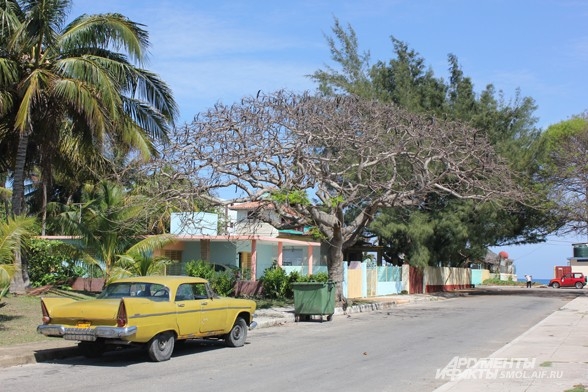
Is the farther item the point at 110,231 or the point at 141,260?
the point at 141,260

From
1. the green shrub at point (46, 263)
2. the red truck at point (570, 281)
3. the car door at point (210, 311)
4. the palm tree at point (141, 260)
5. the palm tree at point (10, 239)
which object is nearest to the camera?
the car door at point (210, 311)

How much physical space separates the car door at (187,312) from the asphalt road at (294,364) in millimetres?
533

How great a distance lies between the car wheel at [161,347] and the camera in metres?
11.7

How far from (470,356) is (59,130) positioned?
47.4 ft

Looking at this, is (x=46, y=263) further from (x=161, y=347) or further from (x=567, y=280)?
(x=567, y=280)

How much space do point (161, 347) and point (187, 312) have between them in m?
0.82

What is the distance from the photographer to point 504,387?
9180 millimetres

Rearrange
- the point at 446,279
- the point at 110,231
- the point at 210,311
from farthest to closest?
1. the point at 446,279
2. the point at 110,231
3. the point at 210,311

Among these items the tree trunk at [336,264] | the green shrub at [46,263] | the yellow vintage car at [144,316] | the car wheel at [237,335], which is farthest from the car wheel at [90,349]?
the tree trunk at [336,264]

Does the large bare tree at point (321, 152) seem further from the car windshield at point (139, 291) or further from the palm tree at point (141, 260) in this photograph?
the car windshield at point (139, 291)

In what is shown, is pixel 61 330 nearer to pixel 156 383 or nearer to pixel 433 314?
pixel 156 383

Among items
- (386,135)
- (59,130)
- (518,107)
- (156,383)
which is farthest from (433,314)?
(518,107)

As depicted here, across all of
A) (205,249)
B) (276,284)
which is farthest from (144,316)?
A: (205,249)

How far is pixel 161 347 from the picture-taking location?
11.9 metres
